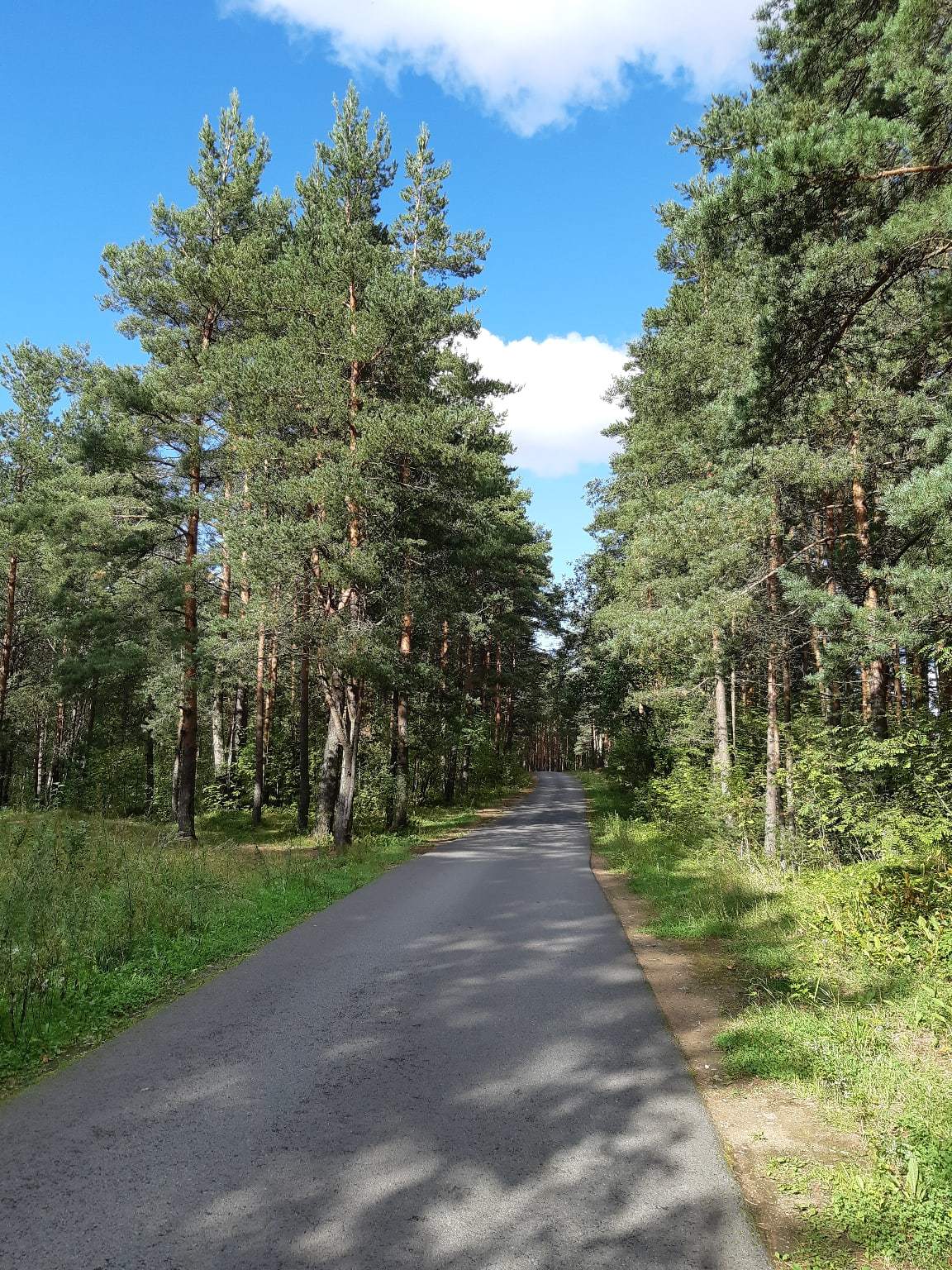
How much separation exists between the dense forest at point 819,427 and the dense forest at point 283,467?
546 cm

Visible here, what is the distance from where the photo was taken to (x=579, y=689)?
34.0m

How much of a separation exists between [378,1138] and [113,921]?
475cm

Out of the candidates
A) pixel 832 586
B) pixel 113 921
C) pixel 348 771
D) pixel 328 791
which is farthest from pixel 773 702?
pixel 113 921

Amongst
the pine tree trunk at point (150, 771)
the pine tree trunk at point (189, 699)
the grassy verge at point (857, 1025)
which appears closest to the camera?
the grassy verge at point (857, 1025)

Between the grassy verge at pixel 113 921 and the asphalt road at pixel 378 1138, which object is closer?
the asphalt road at pixel 378 1138

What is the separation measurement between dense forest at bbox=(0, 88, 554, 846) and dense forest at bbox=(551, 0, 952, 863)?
5.46 metres

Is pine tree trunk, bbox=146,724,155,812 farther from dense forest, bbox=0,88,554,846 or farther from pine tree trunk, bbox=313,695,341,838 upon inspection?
pine tree trunk, bbox=313,695,341,838

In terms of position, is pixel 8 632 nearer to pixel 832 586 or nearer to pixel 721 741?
pixel 721 741

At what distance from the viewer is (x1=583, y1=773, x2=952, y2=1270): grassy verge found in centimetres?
310

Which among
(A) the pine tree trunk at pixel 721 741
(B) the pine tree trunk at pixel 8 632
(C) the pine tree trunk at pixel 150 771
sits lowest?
(C) the pine tree trunk at pixel 150 771

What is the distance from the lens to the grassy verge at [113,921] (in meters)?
5.31

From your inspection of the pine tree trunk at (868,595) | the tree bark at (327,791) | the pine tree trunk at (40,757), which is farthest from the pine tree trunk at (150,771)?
the pine tree trunk at (868,595)

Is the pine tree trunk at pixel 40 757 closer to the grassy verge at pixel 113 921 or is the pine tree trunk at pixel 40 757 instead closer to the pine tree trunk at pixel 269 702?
the pine tree trunk at pixel 269 702

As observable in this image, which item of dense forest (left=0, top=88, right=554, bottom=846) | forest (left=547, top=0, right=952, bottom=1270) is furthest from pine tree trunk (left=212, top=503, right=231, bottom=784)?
forest (left=547, top=0, right=952, bottom=1270)
